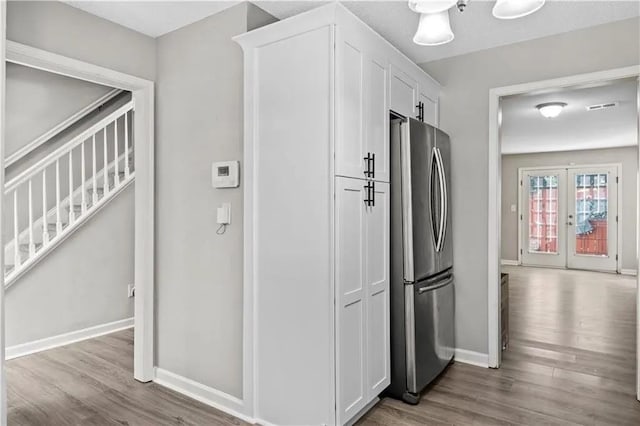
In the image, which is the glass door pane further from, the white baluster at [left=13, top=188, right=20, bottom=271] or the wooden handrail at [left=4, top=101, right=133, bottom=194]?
the white baluster at [left=13, top=188, right=20, bottom=271]

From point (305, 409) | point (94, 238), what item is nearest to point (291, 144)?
point (305, 409)

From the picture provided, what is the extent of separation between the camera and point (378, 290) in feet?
8.34

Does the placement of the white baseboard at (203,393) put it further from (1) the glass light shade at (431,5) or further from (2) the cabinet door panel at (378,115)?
(1) the glass light shade at (431,5)

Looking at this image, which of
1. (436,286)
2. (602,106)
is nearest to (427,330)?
(436,286)

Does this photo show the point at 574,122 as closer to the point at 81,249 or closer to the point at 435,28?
the point at 435,28

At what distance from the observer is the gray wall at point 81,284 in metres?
3.69

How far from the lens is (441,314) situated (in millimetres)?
3076

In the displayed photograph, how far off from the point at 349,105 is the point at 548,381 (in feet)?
8.31

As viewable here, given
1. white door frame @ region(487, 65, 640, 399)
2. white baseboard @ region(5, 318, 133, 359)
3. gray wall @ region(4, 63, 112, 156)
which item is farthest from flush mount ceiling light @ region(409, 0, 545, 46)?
white baseboard @ region(5, 318, 133, 359)

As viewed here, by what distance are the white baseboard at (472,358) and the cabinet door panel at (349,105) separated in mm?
1973

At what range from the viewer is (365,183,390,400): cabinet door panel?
244cm

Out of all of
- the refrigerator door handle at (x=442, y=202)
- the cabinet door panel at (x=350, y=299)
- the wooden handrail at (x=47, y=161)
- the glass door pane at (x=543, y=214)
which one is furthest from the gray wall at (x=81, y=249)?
the glass door pane at (x=543, y=214)

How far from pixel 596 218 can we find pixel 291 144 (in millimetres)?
8217

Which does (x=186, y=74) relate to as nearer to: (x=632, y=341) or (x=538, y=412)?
(x=538, y=412)
